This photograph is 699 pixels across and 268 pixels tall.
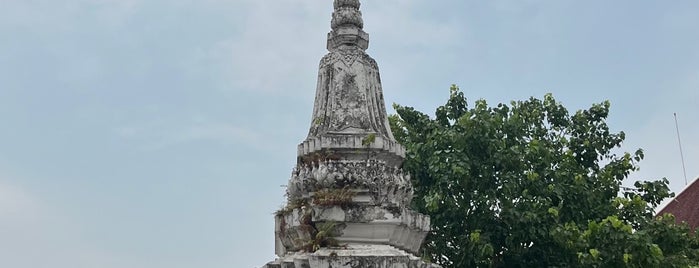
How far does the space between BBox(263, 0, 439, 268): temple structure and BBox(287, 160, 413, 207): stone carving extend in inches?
0.5

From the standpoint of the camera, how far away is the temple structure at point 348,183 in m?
9.76

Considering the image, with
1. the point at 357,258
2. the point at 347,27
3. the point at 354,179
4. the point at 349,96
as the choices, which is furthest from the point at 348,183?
the point at 347,27

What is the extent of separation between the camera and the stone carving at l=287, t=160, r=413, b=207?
9.97 meters

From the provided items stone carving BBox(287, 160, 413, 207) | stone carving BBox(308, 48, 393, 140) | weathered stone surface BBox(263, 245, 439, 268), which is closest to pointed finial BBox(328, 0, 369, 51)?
stone carving BBox(308, 48, 393, 140)

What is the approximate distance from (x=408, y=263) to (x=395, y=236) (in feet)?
1.60

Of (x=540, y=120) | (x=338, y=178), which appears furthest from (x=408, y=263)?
(x=540, y=120)

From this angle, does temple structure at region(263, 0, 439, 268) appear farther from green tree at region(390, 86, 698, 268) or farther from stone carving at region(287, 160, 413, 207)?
green tree at region(390, 86, 698, 268)

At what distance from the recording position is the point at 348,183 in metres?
9.97

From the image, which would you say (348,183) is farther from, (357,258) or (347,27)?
(347,27)

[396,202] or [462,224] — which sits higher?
[462,224]

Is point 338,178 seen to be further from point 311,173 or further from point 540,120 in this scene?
point 540,120

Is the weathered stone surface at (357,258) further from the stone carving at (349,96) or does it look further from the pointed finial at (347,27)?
the pointed finial at (347,27)

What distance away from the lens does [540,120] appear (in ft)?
64.1

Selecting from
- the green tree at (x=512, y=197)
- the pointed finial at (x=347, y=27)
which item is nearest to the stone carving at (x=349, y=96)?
the pointed finial at (x=347, y=27)
